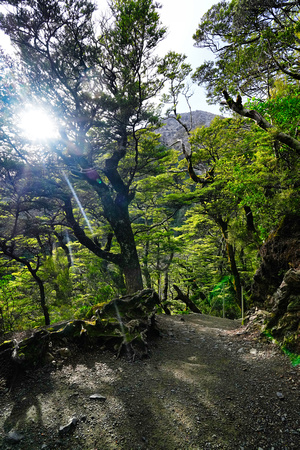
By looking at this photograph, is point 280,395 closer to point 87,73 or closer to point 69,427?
point 69,427

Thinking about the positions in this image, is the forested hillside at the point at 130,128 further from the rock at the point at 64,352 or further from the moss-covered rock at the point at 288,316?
the rock at the point at 64,352

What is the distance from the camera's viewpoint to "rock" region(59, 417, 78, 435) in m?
2.25

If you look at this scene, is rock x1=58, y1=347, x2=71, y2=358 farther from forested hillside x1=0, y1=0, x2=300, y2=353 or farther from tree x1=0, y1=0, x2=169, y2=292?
tree x1=0, y1=0, x2=169, y2=292

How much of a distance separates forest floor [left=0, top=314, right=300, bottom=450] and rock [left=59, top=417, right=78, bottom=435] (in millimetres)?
11

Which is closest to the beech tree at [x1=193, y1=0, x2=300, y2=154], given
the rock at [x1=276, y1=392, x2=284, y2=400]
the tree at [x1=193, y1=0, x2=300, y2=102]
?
the tree at [x1=193, y1=0, x2=300, y2=102]

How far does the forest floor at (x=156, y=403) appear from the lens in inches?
87.0

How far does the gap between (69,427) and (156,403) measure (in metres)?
1.16

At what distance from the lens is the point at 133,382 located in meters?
3.26

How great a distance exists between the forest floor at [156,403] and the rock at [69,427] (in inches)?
0.4

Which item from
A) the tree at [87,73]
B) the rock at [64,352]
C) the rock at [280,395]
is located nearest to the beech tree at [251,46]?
the tree at [87,73]

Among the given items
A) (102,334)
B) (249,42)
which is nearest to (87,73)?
(249,42)

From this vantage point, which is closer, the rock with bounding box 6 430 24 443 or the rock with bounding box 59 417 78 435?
the rock with bounding box 6 430 24 443

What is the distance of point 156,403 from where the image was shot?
2.80 m

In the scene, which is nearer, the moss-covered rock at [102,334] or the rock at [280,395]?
the rock at [280,395]
